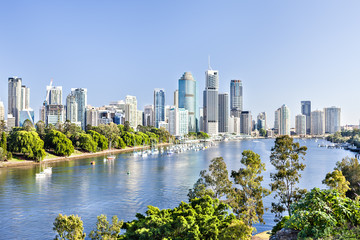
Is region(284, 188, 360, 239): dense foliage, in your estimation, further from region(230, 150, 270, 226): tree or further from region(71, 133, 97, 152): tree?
region(71, 133, 97, 152): tree

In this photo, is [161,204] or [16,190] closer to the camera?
[161,204]

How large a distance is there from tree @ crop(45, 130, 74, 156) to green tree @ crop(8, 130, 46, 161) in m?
8.67

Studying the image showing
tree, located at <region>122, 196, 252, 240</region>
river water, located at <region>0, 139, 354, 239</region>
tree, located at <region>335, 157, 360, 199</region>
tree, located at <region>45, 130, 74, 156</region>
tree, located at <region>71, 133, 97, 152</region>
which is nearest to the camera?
tree, located at <region>122, 196, 252, 240</region>

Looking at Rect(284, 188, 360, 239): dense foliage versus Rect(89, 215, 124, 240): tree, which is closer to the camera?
Rect(284, 188, 360, 239): dense foliage

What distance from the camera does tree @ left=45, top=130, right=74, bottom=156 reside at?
93188 mm

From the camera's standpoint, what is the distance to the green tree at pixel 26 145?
81.0 meters

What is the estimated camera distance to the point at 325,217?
13.3 meters

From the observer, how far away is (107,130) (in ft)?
431

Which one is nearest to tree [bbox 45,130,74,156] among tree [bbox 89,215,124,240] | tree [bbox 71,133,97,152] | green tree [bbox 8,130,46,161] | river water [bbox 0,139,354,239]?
green tree [bbox 8,130,46,161]

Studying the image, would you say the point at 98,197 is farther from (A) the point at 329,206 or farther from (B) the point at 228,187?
(A) the point at 329,206

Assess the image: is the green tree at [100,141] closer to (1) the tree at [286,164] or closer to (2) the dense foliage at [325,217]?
(1) the tree at [286,164]

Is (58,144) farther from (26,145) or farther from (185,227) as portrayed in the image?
(185,227)

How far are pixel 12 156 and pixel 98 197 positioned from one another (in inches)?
1832

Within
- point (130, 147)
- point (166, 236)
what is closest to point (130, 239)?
point (166, 236)
